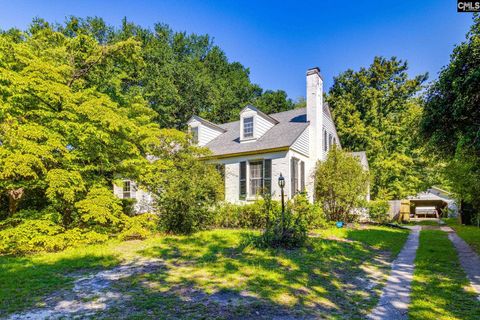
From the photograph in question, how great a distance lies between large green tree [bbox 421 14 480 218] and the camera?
263 inches

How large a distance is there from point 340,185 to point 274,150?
3.78 m

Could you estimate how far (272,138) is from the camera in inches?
595

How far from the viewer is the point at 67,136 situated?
895 centimetres

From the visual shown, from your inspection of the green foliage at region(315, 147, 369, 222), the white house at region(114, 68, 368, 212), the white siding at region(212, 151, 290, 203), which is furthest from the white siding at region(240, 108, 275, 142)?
the green foliage at region(315, 147, 369, 222)

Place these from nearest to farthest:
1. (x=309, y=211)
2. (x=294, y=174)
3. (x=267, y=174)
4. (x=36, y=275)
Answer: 1. (x=36, y=275)
2. (x=309, y=211)
3. (x=294, y=174)
4. (x=267, y=174)

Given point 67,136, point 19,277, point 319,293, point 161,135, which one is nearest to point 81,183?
point 67,136

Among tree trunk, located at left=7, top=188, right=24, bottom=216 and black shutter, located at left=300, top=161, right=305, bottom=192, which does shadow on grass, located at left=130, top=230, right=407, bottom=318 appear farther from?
black shutter, located at left=300, top=161, right=305, bottom=192

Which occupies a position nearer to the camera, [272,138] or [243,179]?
[243,179]

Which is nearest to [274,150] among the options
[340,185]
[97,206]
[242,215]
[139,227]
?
[242,215]

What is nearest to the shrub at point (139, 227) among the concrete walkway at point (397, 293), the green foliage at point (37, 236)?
the green foliage at point (37, 236)

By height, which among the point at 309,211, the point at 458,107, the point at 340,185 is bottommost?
the point at 309,211

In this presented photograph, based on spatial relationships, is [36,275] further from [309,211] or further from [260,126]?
[260,126]

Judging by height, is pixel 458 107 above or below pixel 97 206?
above

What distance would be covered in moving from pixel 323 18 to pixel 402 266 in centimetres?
1253
